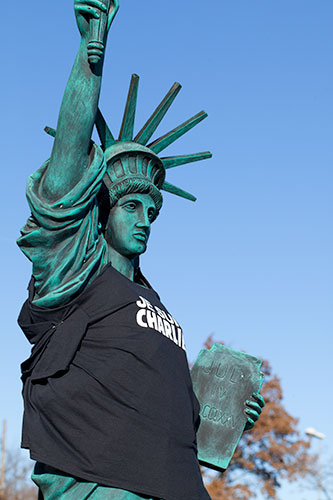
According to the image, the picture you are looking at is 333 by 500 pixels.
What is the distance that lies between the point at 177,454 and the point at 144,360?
47 cm

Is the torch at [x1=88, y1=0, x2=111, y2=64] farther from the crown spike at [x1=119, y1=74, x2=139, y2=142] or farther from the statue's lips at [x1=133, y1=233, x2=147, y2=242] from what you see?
the statue's lips at [x1=133, y1=233, x2=147, y2=242]

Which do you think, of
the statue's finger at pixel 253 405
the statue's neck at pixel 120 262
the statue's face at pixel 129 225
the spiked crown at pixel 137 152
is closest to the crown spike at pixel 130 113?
the spiked crown at pixel 137 152

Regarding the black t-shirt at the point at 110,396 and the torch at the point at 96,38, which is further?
the torch at the point at 96,38

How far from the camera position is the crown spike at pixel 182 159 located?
15.6ft

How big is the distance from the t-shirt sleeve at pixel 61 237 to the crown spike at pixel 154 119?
634 mm

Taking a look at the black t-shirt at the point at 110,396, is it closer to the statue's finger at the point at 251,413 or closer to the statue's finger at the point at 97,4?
the statue's finger at the point at 251,413

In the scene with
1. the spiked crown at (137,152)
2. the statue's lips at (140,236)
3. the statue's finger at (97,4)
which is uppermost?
the statue's finger at (97,4)

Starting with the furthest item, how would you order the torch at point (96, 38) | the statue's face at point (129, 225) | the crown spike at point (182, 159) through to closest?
the crown spike at point (182, 159)
the statue's face at point (129, 225)
the torch at point (96, 38)

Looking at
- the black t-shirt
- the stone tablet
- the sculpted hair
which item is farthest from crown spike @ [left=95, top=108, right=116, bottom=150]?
the stone tablet

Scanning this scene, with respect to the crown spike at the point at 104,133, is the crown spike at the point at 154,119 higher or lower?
higher

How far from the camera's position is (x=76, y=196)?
3906 mm

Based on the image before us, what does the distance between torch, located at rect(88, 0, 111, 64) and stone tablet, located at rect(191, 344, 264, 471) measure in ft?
6.06

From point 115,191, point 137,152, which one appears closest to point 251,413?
point 115,191

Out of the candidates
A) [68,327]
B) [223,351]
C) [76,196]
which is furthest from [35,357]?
[223,351]
